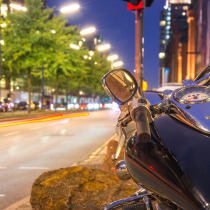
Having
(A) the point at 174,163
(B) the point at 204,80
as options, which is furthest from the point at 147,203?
(B) the point at 204,80

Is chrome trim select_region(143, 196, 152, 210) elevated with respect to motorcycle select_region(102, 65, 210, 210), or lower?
lower

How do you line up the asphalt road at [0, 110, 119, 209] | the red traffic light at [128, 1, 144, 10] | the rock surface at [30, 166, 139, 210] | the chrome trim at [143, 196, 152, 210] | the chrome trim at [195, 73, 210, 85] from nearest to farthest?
the chrome trim at [143, 196, 152, 210] < the chrome trim at [195, 73, 210, 85] < the rock surface at [30, 166, 139, 210] < the red traffic light at [128, 1, 144, 10] < the asphalt road at [0, 110, 119, 209]

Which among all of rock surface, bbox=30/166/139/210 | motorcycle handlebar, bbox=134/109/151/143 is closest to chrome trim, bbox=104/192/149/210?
motorcycle handlebar, bbox=134/109/151/143

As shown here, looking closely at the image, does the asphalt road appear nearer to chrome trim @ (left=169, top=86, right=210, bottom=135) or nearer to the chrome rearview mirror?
the chrome rearview mirror

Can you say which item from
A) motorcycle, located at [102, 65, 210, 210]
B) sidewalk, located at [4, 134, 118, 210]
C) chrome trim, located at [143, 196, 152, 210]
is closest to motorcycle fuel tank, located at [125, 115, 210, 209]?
motorcycle, located at [102, 65, 210, 210]

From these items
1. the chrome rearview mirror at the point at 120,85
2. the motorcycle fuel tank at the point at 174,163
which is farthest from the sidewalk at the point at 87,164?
the motorcycle fuel tank at the point at 174,163

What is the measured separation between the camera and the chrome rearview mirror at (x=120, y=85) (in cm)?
183

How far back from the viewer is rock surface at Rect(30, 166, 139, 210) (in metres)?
4.38

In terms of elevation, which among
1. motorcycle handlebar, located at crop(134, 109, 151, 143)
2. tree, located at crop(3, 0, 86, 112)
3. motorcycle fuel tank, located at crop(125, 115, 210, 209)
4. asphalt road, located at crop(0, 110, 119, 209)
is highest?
tree, located at crop(3, 0, 86, 112)

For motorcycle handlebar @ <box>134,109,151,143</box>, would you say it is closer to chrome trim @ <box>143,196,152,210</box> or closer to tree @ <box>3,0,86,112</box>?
chrome trim @ <box>143,196,152,210</box>

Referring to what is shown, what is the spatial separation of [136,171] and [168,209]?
0.63 feet

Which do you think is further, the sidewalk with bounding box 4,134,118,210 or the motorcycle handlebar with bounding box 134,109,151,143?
the sidewalk with bounding box 4,134,118,210

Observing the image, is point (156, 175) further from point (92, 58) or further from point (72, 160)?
point (92, 58)

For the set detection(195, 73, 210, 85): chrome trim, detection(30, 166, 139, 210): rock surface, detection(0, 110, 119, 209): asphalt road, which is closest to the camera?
detection(195, 73, 210, 85): chrome trim
